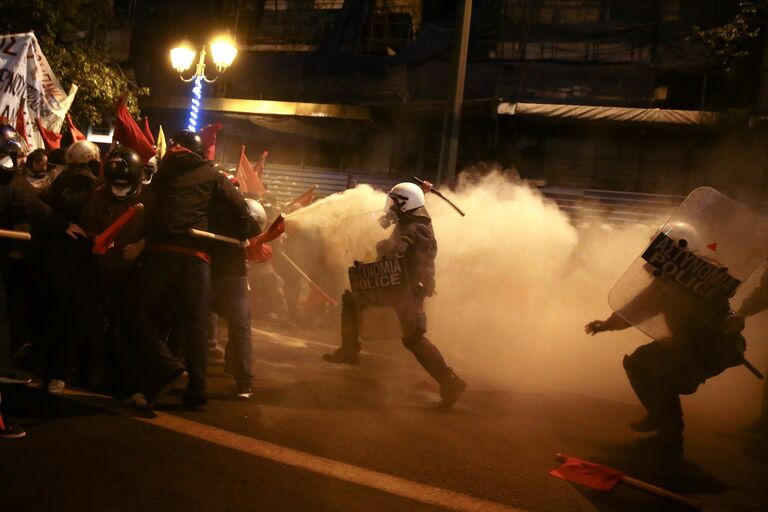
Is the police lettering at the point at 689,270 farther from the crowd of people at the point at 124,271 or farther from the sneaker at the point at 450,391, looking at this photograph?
the crowd of people at the point at 124,271

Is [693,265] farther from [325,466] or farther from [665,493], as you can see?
[325,466]

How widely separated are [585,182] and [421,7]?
6.80m

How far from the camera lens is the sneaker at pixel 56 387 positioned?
4691 millimetres

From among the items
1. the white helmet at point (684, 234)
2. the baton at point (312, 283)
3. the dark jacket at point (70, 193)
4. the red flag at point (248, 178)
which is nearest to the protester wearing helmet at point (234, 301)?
the dark jacket at point (70, 193)

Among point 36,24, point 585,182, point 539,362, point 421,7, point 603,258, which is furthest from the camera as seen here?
point 421,7

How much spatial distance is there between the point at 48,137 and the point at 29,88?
102cm

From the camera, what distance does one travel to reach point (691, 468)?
14.8 feet

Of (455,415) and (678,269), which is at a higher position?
(678,269)

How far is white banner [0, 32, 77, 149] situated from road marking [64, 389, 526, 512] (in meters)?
5.33

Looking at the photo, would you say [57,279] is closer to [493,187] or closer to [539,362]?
[539,362]

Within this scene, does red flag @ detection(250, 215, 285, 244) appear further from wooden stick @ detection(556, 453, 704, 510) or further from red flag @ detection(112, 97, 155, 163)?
wooden stick @ detection(556, 453, 704, 510)

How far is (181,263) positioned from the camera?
461 cm

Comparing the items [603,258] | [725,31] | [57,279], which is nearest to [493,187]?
[603,258]

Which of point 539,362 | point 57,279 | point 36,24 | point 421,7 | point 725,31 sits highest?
point 421,7
